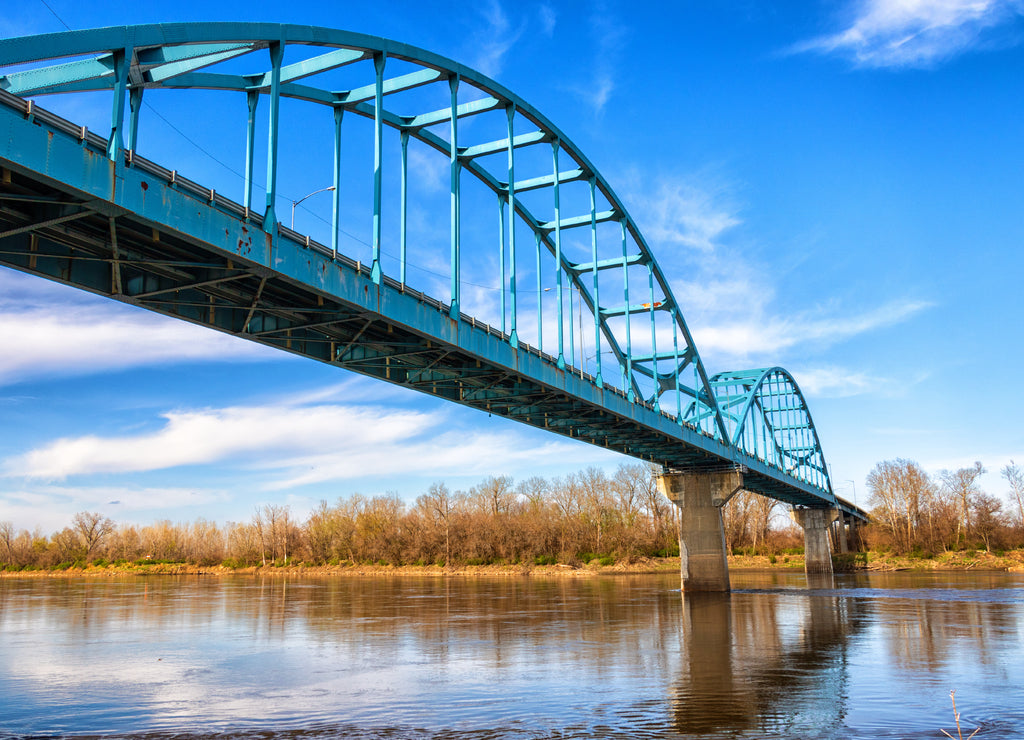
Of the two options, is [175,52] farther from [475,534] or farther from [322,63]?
[475,534]

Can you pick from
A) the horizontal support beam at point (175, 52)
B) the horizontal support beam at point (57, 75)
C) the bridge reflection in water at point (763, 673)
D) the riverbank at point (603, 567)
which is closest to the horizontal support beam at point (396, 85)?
the horizontal support beam at point (175, 52)

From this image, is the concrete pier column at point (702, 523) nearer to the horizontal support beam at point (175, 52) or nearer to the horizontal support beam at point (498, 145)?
the horizontal support beam at point (498, 145)

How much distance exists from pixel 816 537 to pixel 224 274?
77.4m

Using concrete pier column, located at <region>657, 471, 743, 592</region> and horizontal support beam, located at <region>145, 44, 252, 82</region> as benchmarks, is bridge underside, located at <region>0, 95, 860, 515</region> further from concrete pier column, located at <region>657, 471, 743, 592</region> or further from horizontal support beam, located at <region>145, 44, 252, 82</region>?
concrete pier column, located at <region>657, 471, 743, 592</region>

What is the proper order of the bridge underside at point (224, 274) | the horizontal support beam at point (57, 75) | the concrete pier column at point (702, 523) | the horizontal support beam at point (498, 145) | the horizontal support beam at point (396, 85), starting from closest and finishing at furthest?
the bridge underside at point (224, 274)
the horizontal support beam at point (57, 75)
the horizontal support beam at point (396, 85)
the horizontal support beam at point (498, 145)
the concrete pier column at point (702, 523)

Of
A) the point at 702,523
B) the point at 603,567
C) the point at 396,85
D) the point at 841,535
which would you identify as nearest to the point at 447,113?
the point at 396,85

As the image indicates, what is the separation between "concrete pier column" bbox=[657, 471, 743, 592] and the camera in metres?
44.8

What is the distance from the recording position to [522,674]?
16422 mm

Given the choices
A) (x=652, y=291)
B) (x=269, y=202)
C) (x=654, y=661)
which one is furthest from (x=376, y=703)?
(x=652, y=291)

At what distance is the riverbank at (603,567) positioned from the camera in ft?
258

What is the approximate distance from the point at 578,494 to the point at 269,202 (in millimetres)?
81952

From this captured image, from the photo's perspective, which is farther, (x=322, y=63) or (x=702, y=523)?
(x=702, y=523)

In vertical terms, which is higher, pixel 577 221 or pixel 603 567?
pixel 577 221

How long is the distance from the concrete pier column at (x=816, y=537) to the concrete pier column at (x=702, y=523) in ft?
118
